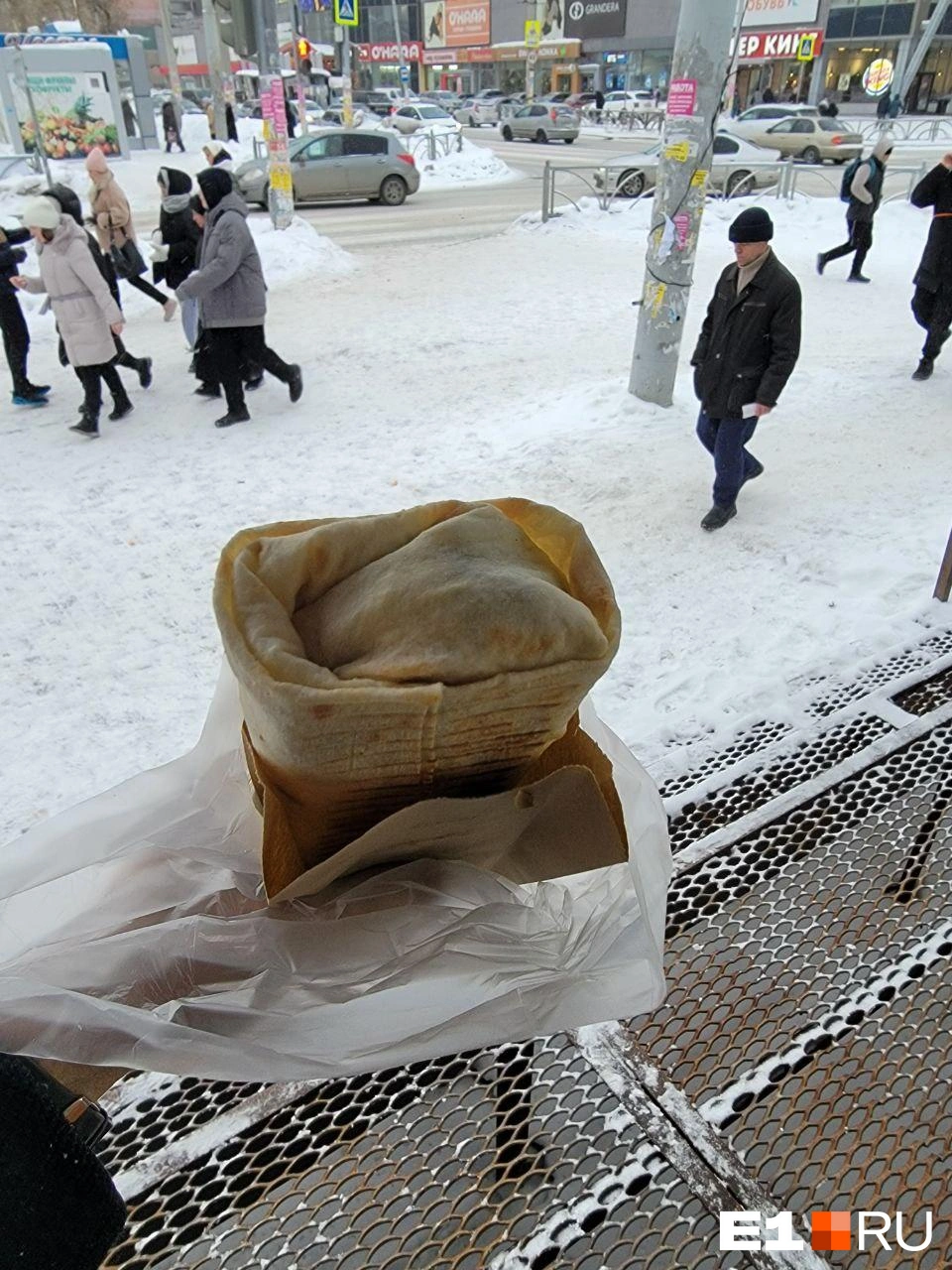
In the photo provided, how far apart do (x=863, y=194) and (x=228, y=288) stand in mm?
7489

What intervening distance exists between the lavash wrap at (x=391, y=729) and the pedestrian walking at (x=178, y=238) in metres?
7.41

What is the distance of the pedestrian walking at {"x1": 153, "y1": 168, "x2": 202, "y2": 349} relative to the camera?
7.43 m

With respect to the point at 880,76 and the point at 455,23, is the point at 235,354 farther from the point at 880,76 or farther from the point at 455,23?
the point at 455,23

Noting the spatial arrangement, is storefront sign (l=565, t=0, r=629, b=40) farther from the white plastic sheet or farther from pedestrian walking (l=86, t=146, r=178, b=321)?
the white plastic sheet

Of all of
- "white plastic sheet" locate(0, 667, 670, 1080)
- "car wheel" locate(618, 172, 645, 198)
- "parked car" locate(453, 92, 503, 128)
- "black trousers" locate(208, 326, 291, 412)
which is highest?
"white plastic sheet" locate(0, 667, 670, 1080)

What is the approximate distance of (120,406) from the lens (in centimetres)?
689

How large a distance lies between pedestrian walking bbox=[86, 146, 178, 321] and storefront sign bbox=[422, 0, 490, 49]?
60.3 meters

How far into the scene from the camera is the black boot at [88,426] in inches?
258

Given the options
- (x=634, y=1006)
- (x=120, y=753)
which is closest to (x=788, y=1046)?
(x=634, y=1006)

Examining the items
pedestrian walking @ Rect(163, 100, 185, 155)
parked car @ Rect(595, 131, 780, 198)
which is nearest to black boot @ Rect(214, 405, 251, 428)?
parked car @ Rect(595, 131, 780, 198)

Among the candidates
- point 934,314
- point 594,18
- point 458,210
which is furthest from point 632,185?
point 594,18

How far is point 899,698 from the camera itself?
9.00ft

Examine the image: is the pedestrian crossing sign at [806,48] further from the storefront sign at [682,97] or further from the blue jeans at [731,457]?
the blue jeans at [731,457]

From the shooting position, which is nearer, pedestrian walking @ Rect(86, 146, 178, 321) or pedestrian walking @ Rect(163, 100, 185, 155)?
pedestrian walking @ Rect(86, 146, 178, 321)
